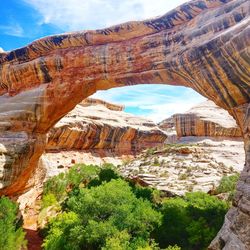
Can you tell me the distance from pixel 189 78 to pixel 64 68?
8.86m

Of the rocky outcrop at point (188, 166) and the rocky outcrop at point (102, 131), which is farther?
the rocky outcrop at point (102, 131)

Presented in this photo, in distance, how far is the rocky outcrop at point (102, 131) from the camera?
1777 inches

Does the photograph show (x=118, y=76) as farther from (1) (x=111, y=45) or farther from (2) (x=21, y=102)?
(2) (x=21, y=102)

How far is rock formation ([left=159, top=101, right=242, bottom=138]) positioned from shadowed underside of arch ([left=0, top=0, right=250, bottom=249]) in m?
35.6

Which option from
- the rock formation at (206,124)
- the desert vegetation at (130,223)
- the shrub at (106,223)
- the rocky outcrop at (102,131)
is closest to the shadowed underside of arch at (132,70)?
the shrub at (106,223)

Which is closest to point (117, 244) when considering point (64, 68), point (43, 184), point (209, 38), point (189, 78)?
point (189, 78)

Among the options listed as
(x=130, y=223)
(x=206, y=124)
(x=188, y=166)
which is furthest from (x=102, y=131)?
(x=130, y=223)

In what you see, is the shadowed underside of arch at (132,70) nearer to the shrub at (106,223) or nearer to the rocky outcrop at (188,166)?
the shrub at (106,223)

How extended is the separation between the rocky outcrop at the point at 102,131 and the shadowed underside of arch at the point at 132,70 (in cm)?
2167

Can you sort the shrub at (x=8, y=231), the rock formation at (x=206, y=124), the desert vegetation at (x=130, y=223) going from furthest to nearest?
the rock formation at (x=206, y=124), the shrub at (x=8, y=231), the desert vegetation at (x=130, y=223)

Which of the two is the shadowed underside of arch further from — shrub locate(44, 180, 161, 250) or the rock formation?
the rock formation

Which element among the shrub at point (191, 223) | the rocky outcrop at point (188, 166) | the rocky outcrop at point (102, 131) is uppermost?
the rocky outcrop at point (102, 131)

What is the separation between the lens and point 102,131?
50250 millimetres

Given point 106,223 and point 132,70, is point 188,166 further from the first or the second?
point 106,223
